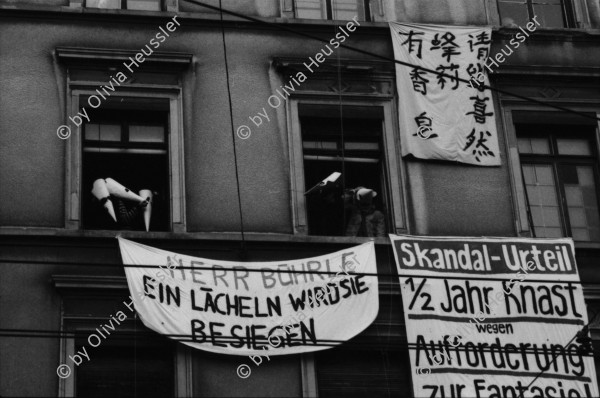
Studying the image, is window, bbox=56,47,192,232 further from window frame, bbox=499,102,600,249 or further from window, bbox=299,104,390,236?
window frame, bbox=499,102,600,249

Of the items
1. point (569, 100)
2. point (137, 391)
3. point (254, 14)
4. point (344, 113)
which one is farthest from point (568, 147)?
point (137, 391)

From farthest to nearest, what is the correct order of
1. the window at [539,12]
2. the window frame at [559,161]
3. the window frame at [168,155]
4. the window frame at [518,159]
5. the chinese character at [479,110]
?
the window at [539,12] < the window frame at [559,161] < the chinese character at [479,110] < the window frame at [518,159] < the window frame at [168,155]

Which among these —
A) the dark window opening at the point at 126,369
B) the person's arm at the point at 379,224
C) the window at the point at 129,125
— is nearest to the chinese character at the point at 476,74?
the person's arm at the point at 379,224

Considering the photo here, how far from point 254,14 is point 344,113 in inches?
89.3

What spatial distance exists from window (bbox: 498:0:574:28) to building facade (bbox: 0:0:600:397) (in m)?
0.06

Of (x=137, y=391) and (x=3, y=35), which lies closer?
(x=137, y=391)

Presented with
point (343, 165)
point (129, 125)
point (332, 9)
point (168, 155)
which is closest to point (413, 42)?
point (332, 9)

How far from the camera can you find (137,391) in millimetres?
19953

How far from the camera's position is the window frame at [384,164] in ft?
70.6

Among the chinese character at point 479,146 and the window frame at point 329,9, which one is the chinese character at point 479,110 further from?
the window frame at point 329,9

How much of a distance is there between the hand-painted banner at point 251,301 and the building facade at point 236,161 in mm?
226

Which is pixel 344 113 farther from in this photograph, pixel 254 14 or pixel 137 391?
pixel 137 391

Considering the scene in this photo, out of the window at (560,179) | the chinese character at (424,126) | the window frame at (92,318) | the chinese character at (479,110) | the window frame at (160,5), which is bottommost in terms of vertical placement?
the window frame at (92,318)

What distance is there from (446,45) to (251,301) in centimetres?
588
